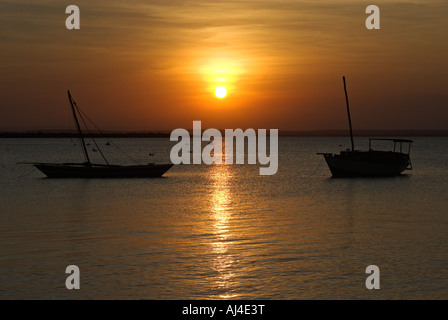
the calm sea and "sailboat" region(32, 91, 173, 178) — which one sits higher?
"sailboat" region(32, 91, 173, 178)

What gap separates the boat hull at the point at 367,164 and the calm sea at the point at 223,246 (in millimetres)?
16585

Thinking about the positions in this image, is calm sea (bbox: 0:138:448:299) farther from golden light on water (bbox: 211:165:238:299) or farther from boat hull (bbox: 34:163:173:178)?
boat hull (bbox: 34:163:173:178)

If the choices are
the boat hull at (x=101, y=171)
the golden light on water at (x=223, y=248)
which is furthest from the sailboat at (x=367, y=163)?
the golden light on water at (x=223, y=248)

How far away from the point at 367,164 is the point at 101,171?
1147 inches

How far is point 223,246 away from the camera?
83.0ft

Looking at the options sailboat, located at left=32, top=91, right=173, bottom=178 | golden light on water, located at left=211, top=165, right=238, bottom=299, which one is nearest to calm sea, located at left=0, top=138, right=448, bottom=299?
golden light on water, located at left=211, top=165, right=238, bottom=299

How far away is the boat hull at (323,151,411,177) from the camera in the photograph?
6719cm

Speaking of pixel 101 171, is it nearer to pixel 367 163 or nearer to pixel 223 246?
pixel 367 163

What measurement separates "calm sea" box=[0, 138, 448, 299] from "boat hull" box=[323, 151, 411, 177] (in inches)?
653

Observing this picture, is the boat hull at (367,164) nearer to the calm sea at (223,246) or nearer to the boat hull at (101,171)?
the calm sea at (223,246)

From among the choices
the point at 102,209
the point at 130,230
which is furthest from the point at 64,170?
the point at 130,230

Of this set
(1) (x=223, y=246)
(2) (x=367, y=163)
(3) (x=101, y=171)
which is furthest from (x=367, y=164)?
(1) (x=223, y=246)
